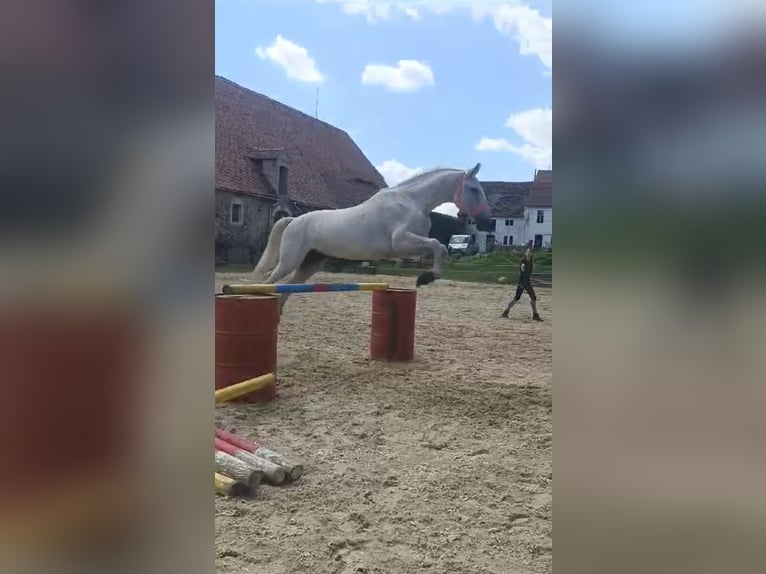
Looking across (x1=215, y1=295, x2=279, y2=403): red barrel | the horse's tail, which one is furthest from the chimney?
(x1=215, y1=295, x2=279, y2=403): red barrel

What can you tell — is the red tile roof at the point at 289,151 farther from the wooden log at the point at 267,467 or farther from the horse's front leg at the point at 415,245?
the wooden log at the point at 267,467

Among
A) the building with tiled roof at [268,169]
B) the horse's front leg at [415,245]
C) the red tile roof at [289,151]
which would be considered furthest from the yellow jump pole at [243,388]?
the red tile roof at [289,151]

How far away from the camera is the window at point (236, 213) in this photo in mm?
16922

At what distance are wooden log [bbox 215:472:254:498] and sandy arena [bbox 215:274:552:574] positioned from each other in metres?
0.04

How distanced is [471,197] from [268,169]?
46.6 feet

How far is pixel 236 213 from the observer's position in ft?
56.4

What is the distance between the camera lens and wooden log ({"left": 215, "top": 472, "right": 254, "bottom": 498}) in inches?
80.2

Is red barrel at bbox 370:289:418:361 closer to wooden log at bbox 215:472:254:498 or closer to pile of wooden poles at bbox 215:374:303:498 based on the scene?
pile of wooden poles at bbox 215:374:303:498

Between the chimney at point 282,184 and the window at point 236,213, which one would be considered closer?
the window at point 236,213

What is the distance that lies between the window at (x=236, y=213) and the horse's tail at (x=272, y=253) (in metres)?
11.2

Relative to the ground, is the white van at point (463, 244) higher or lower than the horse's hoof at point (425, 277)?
higher

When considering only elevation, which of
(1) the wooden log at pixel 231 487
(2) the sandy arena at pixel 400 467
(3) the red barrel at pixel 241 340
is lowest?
(2) the sandy arena at pixel 400 467

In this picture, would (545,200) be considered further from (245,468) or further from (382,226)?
(382,226)
